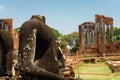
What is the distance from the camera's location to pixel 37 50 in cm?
361

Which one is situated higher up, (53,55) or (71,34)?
(71,34)

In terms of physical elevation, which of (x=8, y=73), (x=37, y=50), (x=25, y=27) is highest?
(x=25, y=27)

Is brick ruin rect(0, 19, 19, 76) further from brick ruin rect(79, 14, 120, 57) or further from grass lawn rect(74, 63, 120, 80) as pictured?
brick ruin rect(79, 14, 120, 57)

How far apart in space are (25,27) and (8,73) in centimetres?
182

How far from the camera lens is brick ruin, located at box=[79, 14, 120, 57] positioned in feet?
132

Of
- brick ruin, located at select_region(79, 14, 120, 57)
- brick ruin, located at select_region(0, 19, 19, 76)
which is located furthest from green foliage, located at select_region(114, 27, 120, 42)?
brick ruin, located at select_region(0, 19, 19, 76)

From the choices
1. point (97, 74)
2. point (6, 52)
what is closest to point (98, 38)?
point (97, 74)

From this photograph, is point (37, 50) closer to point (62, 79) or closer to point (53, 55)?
point (53, 55)

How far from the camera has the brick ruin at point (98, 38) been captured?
132ft

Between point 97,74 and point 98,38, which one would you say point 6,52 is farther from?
point 98,38

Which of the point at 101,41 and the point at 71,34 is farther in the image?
the point at 71,34

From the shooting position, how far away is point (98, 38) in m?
43.0

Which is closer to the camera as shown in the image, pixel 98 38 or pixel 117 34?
pixel 98 38

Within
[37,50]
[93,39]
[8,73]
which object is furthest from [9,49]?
[93,39]
